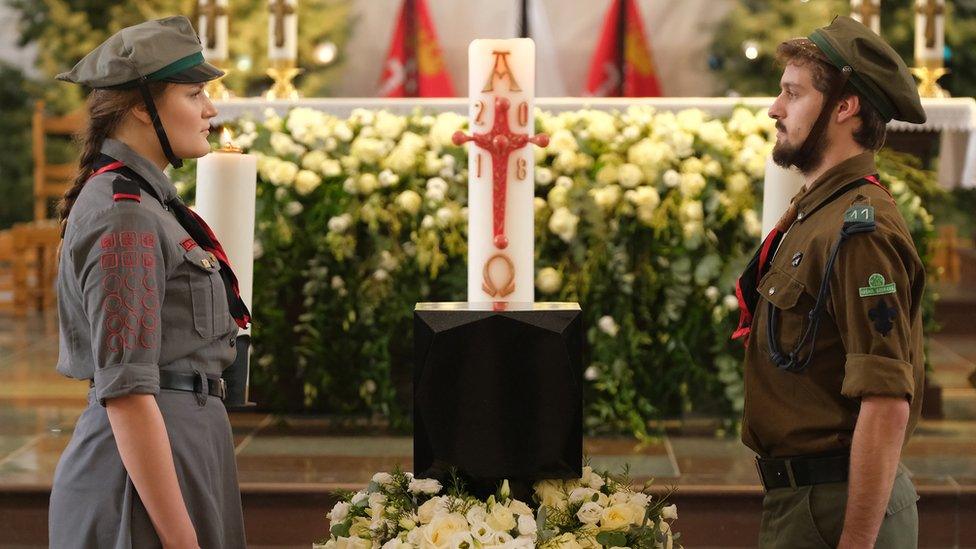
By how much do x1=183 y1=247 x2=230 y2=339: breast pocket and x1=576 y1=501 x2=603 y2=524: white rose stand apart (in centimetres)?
62

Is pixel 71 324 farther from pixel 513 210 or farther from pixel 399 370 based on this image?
pixel 399 370

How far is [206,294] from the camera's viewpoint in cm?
201

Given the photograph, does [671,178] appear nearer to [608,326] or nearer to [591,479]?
[608,326]

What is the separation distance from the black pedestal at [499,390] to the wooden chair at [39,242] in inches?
270

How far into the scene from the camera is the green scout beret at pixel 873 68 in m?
1.98

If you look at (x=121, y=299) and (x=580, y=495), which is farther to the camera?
(x=580, y=495)

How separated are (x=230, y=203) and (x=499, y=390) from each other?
0.72 meters

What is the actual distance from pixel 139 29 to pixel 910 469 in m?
2.98

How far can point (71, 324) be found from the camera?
1976 mm

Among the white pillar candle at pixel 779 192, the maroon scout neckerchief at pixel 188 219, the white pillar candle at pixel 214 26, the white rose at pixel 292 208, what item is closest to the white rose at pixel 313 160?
the white rose at pixel 292 208

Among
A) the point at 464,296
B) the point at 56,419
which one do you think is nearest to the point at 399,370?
the point at 464,296

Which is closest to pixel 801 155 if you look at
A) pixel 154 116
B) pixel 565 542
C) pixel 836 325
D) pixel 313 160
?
pixel 836 325

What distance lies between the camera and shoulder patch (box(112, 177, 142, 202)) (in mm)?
1903

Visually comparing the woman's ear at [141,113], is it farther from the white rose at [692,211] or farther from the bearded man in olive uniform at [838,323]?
the white rose at [692,211]
